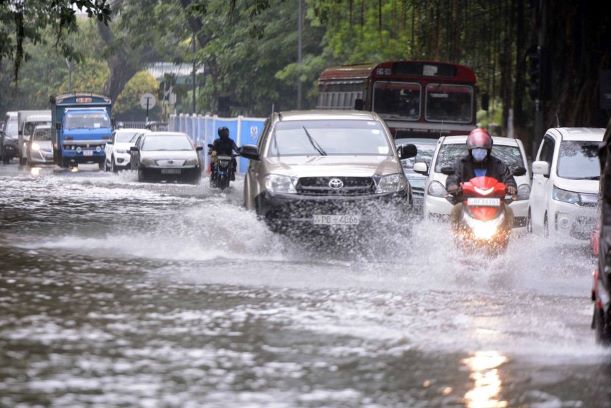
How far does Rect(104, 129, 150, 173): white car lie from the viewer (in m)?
51.3

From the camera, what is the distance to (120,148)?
51688mm

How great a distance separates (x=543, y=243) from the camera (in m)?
20.2

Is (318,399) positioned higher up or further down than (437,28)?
further down

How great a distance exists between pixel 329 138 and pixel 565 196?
10.1ft

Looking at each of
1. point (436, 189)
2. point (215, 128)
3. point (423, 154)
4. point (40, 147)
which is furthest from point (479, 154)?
point (40, 147)

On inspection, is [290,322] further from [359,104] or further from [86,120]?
[86,120]

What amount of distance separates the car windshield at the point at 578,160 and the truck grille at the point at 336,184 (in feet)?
10.5

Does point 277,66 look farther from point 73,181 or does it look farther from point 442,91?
point 442,91

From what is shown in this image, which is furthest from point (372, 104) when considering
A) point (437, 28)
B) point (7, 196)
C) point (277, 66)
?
point (277, 66)

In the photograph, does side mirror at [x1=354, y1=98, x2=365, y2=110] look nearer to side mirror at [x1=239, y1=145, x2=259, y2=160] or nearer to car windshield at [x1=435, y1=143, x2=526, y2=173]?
car windshield at [x1=435, y1=143, x2=526, y2=173]

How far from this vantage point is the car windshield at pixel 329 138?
65.1 feet

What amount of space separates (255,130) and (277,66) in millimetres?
18909

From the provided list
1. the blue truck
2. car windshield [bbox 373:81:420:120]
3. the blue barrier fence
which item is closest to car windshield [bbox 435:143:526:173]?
car windshield [bbox 373:81:420:120]

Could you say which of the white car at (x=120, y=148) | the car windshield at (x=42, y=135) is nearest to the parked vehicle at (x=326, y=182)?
the white car at (x=120, y=148)
